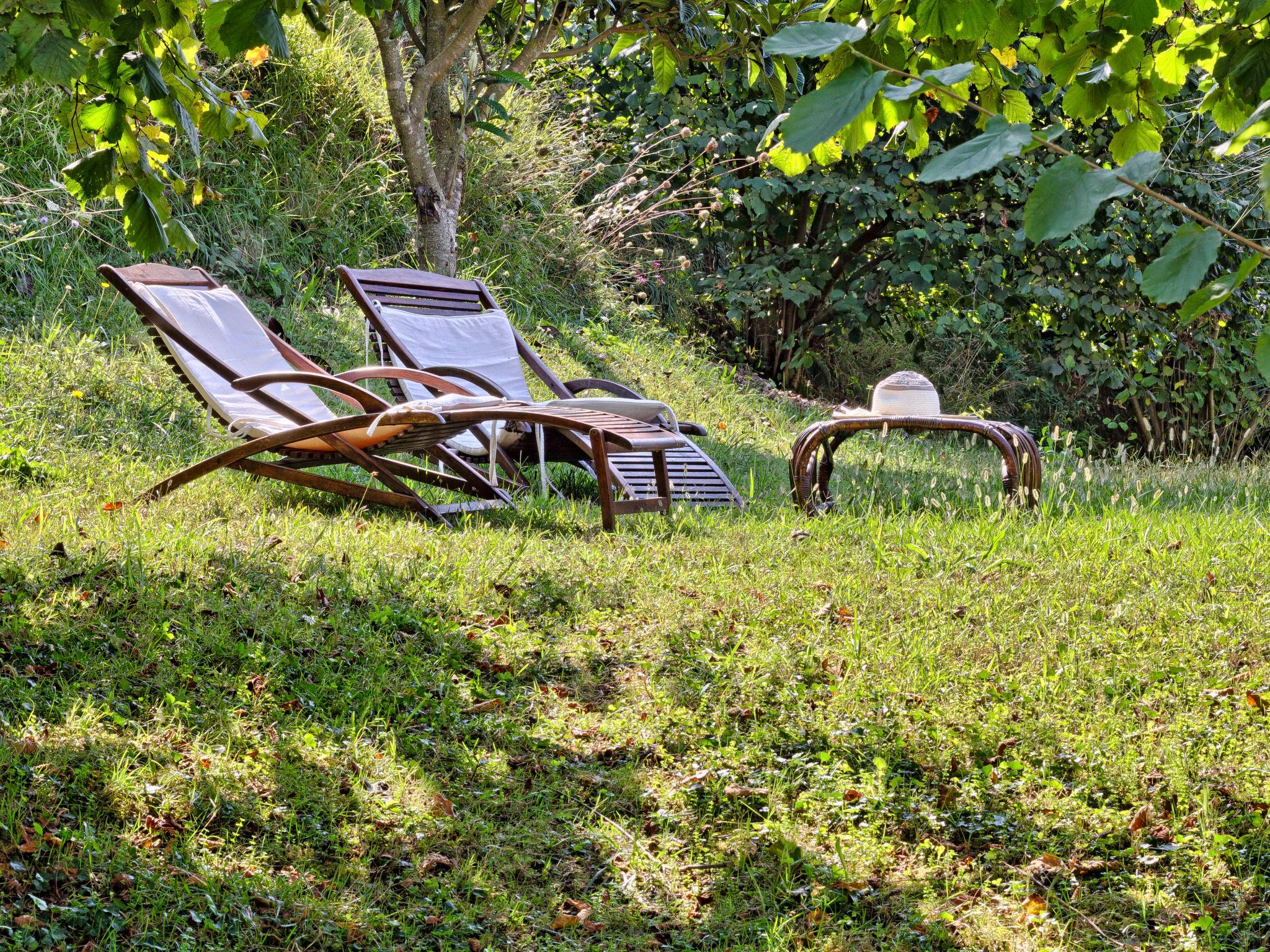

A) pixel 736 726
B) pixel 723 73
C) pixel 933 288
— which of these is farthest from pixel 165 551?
pixel 933 288

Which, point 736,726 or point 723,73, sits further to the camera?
point 723,73

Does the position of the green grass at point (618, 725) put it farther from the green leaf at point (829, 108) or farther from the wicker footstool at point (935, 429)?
the green leaf at point (829, 108)

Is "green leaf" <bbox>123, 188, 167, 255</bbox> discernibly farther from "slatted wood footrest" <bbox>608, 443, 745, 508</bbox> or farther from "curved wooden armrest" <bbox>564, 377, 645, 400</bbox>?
"curved wooden armrest" <bbox>564, 377, 645, 400</bbox>

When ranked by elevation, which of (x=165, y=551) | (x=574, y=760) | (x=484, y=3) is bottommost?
(x=574, y=760)

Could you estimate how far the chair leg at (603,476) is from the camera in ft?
15.9

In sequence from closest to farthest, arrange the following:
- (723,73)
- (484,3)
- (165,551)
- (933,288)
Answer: (165,551), (484,3), (723,73), (933,288)

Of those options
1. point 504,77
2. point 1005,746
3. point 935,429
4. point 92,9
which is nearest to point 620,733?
point 1005,746

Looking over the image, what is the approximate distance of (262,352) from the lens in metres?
5.68

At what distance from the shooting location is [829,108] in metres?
1.12

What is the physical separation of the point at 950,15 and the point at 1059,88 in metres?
0.80

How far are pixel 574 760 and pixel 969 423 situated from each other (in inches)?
112

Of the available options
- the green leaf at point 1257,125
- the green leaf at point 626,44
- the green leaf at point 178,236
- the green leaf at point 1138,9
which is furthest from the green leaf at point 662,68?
the green leaf at point 1257,125

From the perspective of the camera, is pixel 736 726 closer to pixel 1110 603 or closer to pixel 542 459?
pixel 1110 603

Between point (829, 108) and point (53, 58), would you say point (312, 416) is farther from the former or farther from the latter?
point (829, 108)
